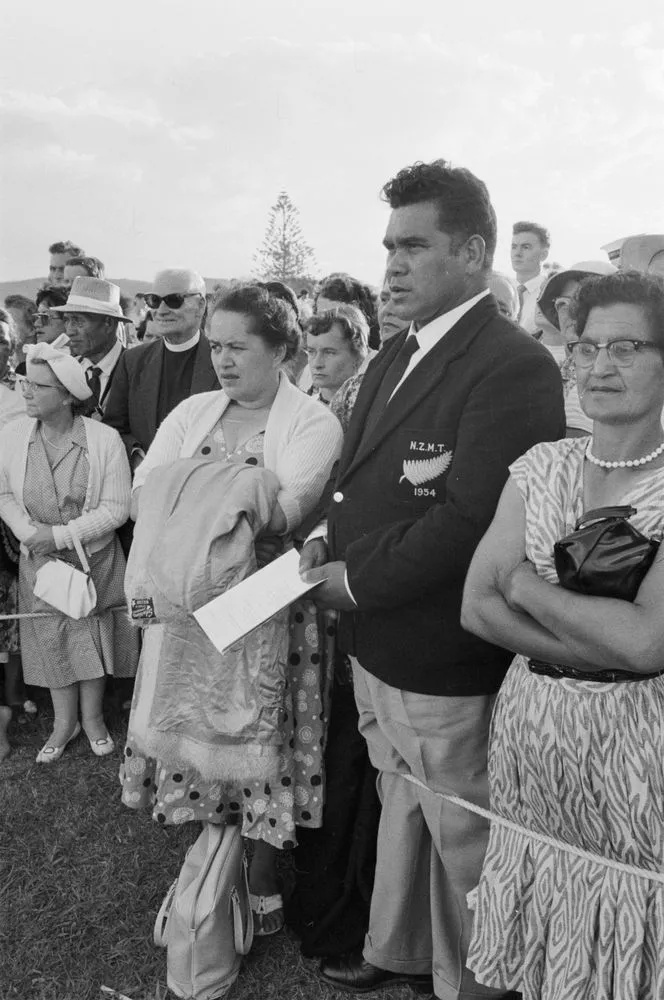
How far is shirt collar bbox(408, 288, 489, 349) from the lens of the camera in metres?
2.40

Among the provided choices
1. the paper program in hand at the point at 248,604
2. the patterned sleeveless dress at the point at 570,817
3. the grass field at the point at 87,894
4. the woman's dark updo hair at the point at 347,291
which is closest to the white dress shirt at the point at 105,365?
the woman's dark updo hair at the point at 347,291

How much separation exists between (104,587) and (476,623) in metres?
2.76

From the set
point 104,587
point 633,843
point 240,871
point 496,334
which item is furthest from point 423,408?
point 104,587

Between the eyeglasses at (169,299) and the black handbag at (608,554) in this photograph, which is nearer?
the black handbag at (608,554)

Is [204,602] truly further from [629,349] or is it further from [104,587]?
[104,587]

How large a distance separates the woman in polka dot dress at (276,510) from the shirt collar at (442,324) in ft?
1.86

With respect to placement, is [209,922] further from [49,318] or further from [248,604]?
[49,318]

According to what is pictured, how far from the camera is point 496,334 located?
7.55 ft

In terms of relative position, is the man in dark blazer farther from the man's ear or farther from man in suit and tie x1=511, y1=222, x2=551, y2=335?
man in suit and tie x1=511, y1=222, x2=551, y2=335

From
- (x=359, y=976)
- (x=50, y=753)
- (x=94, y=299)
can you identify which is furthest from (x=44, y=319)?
(x=359, y=976)

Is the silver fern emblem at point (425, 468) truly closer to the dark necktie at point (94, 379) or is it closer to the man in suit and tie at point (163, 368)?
the man in suit and tie at point (163, 368)

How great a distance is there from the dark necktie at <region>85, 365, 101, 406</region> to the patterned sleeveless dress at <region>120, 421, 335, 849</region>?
213 centimetres

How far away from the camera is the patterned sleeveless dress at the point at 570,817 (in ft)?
5.94

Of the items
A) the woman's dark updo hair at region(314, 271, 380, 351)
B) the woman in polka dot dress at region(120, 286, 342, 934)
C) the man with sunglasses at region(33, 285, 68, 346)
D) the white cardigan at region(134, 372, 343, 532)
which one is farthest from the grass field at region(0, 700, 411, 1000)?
the man with sunglasses at region(33, 285, 68, 346)
